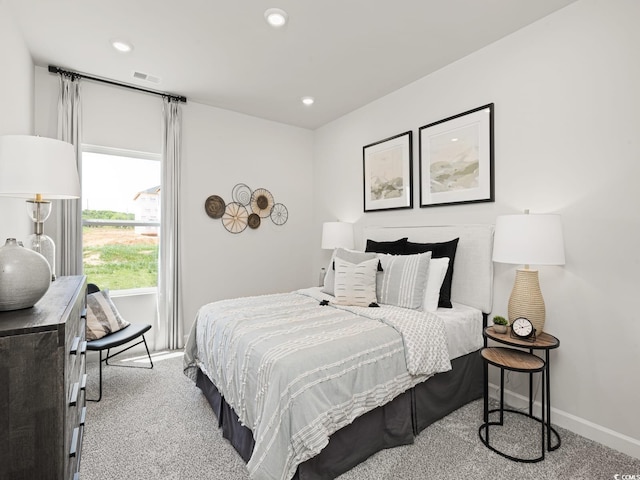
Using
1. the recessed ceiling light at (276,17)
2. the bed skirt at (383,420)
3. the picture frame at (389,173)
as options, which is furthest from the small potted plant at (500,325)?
the recessed ceiling light at (276,17)

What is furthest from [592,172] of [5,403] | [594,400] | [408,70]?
[5,403]

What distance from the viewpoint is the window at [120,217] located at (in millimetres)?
3402

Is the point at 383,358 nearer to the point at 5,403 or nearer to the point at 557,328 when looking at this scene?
the point at 557,328

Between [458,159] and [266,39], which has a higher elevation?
[266,39]

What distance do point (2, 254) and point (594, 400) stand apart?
3.27 m

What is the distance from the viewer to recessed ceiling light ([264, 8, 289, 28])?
2.28 m

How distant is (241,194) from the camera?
13.9 feet

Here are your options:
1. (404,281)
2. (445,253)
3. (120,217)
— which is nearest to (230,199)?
(120,217)

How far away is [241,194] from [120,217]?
1408 mm

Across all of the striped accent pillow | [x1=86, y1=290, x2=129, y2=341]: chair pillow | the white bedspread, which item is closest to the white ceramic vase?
the white bedspread

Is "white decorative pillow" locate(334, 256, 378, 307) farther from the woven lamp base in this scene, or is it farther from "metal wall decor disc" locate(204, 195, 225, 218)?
"metal wall decor disc" locate(204, 195, 225, 218)

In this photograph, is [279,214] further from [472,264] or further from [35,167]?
[35,167]

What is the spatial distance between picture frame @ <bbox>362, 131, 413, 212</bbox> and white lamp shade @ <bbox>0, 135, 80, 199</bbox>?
287 centimetres

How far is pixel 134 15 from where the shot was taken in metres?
2.33
